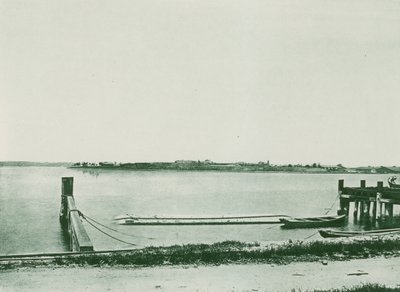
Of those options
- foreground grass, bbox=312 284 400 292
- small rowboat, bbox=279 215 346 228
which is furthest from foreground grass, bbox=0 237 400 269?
small rowboat, bbox=279 215 346 228

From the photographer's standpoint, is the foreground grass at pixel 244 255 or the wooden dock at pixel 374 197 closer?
the foreground grass at pixel 244 255

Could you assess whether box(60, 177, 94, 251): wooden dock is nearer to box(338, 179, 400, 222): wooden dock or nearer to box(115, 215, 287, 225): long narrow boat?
box(115, 215, 287, 225): long narrow boat

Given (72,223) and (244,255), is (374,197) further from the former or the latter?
(244,255)

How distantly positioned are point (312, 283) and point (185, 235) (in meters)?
23.7

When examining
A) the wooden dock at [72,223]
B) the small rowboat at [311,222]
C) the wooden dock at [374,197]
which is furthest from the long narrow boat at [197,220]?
the wooden dock at [72,223]

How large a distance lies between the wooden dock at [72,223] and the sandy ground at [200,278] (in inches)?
143

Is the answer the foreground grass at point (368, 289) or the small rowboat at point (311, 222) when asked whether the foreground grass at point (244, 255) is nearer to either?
the foreground grass at point (368, 289)

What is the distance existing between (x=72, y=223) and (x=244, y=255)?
12413 millimetres

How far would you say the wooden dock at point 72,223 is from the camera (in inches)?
674

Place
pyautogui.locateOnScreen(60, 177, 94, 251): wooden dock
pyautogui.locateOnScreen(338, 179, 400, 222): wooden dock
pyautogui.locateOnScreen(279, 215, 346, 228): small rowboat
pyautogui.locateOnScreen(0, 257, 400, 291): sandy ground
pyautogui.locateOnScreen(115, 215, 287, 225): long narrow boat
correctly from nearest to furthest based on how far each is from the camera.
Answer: pyautogui.locateOnScreen(0, 257, 400, 291): sandy ground < pyautogui.locateOnScreen(60, 177, 94, 251): wooden dock < pyautogui.locateOnScreen(338, 179, 400, 222): wooden dock < pyautogui.locateOnScreen(279, 215, 346, 228): small rowboat < pyautogui.locateOnScreen(115, 215, 287, 225): long narrow boat

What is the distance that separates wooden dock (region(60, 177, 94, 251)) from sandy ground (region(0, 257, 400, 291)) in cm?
364

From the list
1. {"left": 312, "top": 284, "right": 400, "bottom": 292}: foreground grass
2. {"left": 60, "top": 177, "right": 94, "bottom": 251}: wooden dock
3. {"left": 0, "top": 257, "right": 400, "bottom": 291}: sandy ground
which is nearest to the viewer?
{"left": 312, "top": 284, "right": 400, "bottom": 292}: foreground grass

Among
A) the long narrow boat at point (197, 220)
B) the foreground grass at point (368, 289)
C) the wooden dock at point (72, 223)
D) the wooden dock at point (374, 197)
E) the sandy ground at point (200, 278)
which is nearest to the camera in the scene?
the foreground grass at point (368, 289)

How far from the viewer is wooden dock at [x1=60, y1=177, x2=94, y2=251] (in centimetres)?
1711
